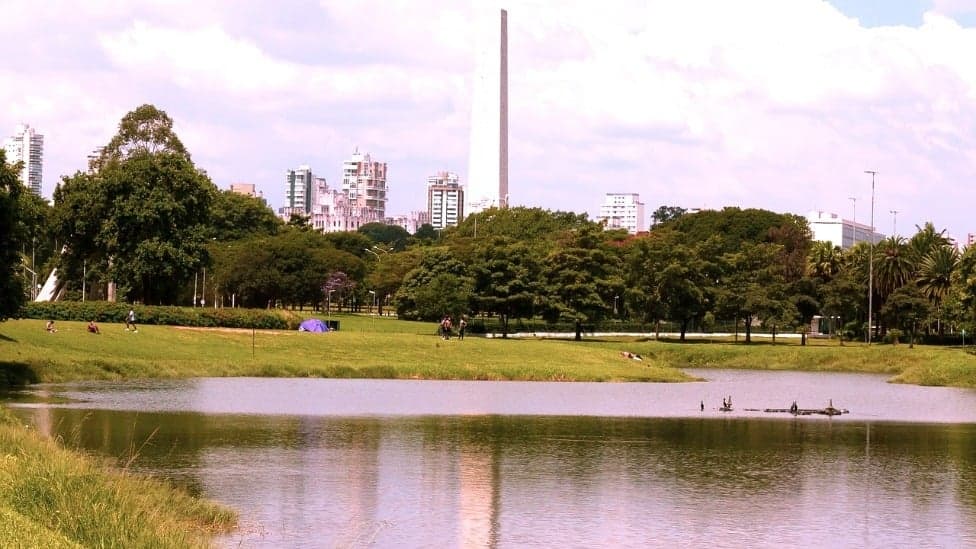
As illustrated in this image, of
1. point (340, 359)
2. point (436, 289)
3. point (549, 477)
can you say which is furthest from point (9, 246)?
point (436, 289)

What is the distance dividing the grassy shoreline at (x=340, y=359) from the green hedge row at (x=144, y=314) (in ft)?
16.3

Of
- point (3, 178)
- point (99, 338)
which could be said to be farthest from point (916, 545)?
point (99, 338)

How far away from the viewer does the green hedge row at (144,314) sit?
9538 cm

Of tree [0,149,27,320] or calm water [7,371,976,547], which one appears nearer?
calm water [7,371,976,547]

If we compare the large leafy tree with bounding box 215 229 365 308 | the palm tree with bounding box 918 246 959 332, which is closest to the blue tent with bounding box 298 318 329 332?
the large leafy tree with bounding box 215 229 365 308

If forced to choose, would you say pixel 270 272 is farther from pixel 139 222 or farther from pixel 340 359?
pixel 340 359

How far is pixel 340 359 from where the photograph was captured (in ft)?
274

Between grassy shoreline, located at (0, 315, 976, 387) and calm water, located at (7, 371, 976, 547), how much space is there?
18.1 ft

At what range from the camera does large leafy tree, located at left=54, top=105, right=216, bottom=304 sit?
10762 cm

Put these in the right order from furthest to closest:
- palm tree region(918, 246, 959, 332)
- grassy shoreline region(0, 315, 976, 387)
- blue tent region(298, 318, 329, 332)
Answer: palm tree region(918, 246, 959, 332)
blue tent region(298, 318, 329, 332)
grassy shoreline region(0, 315, 976, 387)

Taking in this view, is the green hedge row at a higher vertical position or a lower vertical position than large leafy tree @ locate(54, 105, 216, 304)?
lower

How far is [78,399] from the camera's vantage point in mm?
55406

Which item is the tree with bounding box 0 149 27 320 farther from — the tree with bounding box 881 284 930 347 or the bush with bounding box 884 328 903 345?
the bush with bounding box 884 328 903 345

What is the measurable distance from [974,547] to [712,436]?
71.9 ft
